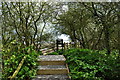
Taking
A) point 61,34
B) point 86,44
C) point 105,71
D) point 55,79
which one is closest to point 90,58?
point 105,71

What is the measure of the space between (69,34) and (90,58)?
4.96m

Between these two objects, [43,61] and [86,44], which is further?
[86,44]

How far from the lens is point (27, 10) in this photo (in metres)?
5.62

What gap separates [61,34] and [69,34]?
63 centimetres

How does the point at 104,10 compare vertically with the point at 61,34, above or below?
above

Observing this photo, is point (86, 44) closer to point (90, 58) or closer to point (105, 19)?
point (105, 19)

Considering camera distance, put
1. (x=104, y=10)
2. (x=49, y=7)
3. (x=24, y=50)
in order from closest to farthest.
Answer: (x=24, y=50)
(x=104, y=10)
(x=49, y=7)

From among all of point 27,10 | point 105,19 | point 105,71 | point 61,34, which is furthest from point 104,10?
point 61,34

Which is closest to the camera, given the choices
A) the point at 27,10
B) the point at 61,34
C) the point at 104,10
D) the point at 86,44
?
the point at 104,10

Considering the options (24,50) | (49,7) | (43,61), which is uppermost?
(49,7)

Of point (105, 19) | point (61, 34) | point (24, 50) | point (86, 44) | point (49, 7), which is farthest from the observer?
point (61, 34)

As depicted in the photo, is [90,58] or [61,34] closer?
[90,58]

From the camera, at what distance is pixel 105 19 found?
13.9 feet

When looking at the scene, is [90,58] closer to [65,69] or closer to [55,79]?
[65,69]
